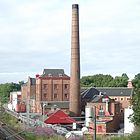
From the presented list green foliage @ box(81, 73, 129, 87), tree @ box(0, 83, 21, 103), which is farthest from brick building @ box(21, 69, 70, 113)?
tree @ box(0, 83, 21, 103)

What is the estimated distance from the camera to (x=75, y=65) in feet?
221

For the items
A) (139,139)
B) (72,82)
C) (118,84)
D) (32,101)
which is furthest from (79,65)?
(118,84)

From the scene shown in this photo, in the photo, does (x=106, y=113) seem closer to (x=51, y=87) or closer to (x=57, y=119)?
(x=57, y=119)

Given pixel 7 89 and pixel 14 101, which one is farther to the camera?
pixel 7 89

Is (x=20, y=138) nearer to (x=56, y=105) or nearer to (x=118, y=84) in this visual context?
(x=56, y=105)

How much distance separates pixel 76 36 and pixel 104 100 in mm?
13043

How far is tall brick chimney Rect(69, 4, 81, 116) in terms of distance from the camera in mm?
66750

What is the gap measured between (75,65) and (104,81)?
68.4 m

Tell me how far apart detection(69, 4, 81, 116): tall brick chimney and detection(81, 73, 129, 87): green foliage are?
58.0 m

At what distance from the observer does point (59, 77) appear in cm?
8894

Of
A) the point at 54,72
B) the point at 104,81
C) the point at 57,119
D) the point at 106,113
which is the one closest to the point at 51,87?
the point at 54,72

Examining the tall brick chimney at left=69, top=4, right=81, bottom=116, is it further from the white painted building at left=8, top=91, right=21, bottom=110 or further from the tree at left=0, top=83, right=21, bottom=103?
the tree at left=0, top=83, right=21, bottom=103

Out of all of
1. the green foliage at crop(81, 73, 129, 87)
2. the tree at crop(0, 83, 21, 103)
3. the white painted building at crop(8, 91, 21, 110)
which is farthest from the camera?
the tree at crop(0, 83, 21, 103)

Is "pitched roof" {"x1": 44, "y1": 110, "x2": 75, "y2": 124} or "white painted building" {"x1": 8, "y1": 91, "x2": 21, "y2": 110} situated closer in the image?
"pitched roof" {"x1": 44, "y1": 110, "x2": 75, "y2": 124}
